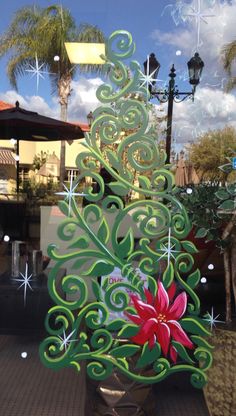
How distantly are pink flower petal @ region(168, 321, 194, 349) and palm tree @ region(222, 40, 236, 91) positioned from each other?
1.48m

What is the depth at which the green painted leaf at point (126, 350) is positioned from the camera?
Result: 102 inches

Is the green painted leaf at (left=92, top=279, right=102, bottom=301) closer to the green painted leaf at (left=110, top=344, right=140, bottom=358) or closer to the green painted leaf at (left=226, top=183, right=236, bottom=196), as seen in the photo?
the green painted leaf at (left=110, top=344, right=140, bottom=358)

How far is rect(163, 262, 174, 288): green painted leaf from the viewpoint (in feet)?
8.39

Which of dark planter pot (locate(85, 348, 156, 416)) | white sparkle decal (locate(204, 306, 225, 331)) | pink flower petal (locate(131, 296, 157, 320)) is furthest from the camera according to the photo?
white sparkle decal (locate(204, 306, 225, 331))

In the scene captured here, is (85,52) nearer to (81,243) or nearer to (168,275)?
(81,243)

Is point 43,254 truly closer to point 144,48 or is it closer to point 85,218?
point 85,218

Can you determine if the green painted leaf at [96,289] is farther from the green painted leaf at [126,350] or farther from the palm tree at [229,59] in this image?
the palm tree at [229,59]

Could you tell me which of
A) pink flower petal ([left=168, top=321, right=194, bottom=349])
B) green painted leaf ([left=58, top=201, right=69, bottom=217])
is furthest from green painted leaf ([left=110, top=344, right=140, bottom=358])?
green painted leaf ([left=58, top=201, right=69, bottom=217])

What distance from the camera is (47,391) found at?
2.92 meters

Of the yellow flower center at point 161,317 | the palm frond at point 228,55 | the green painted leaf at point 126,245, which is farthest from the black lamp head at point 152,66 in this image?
the yellow flower center at point 161,317

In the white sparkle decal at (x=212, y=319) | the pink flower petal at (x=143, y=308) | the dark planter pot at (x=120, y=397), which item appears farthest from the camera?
the white sparkle decal at (x=212, y=319)

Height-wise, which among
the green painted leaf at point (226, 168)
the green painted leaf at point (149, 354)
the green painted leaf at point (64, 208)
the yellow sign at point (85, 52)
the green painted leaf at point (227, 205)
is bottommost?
the green painted leaf at point (149, 354)

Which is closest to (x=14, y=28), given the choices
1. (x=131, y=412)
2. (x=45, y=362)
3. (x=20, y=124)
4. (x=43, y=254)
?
(x=20, y=124)

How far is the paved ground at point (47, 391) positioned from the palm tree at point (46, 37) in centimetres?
139
